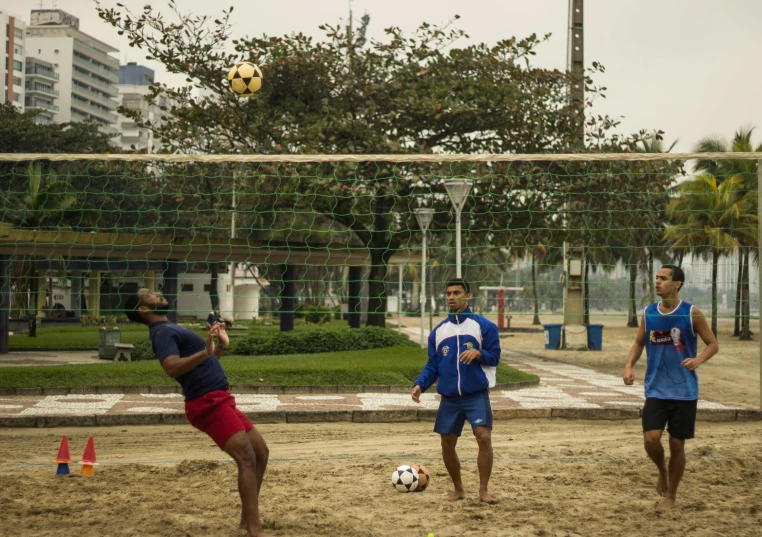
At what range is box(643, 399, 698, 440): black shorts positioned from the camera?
692 cm

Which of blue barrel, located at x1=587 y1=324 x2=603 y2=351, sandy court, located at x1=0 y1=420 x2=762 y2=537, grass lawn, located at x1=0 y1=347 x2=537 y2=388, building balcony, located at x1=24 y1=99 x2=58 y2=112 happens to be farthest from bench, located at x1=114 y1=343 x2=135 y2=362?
building balcony, located at x1=24 y1=99 x2=58 y2=112

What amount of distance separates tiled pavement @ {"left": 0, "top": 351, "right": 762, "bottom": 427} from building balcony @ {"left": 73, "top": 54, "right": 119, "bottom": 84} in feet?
390

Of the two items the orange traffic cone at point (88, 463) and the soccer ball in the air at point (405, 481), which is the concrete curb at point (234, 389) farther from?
the soccer ball in the air at point (405, 481)

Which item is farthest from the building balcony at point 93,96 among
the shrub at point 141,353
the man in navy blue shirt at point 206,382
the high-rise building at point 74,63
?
the man in navy blue shirt at point 206,382

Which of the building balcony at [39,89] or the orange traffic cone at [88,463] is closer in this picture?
the orange traffic cone at [88,463]

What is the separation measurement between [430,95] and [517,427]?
1397cm

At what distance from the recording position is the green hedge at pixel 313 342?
22.0m

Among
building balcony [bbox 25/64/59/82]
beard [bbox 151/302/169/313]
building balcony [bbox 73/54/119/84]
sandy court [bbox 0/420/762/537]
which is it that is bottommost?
sandy court [bbox 0/420/762/537]

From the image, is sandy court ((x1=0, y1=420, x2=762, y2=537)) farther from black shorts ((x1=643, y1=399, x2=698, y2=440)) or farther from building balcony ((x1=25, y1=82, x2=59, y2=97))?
building balcony ((x1=25, y1=82, x2=59, y2=97))

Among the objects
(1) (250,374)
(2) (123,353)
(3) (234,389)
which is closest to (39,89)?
(2) (123,353)

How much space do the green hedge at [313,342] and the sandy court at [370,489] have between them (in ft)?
36.7

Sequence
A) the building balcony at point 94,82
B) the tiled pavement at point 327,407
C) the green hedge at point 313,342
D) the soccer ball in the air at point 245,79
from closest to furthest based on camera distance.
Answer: the tiled pavement at point 327,407 → the soccer ball in the air at point 245,79 → the green hedge at point 313,342 → the building balcony at point 94,82

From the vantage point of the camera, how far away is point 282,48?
970 inches

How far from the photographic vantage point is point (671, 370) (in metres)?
7.00
